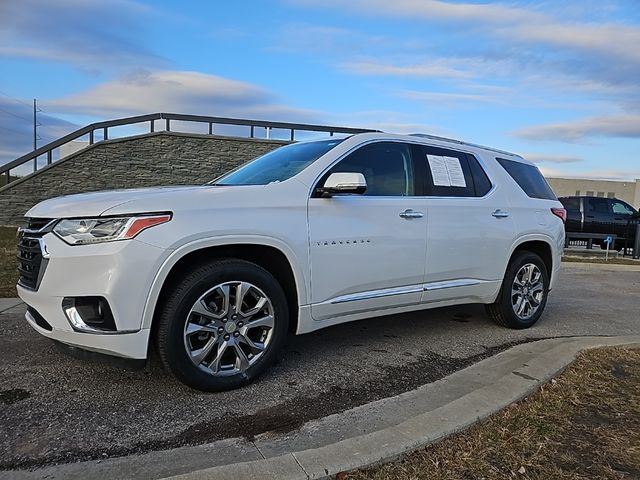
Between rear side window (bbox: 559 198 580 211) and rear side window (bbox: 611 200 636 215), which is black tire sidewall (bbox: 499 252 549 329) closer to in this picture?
rear side window (bbox: 559 198 580 211)

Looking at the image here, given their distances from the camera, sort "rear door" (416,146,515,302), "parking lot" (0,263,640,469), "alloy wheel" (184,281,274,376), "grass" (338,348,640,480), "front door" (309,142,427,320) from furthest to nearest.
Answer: "rear door" (416,146,515,302)
"front door" (309,142,427,320)
"alloy wheel" (184,281,274,376)
"parking lot" (0,263,640,469)
"grass" (338,348,640,480)

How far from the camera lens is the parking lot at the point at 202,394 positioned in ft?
8.84

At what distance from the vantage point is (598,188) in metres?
33.8

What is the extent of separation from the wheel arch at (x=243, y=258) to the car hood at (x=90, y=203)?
40 cm

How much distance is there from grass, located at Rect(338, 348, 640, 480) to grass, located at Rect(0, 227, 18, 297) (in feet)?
17.7

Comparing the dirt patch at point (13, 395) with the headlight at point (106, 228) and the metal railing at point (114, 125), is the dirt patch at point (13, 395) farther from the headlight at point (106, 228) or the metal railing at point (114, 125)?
the metal railing at point (114, 125)

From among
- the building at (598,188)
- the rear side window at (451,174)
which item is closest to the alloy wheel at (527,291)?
the rear side window at (451,174)

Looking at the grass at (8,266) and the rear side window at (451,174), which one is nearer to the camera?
the rear side window at (451,174)

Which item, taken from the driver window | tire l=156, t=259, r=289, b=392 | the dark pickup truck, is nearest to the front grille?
tire l=156, t=259, r=289, b=392

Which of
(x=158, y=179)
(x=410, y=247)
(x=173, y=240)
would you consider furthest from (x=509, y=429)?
(x=158, y=179)

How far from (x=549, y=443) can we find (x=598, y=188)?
3587 centimetres

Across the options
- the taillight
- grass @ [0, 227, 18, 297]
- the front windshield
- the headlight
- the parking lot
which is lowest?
the parking lot

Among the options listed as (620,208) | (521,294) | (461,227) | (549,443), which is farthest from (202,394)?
(620,208)

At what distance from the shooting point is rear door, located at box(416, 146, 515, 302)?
4395 millimetres
